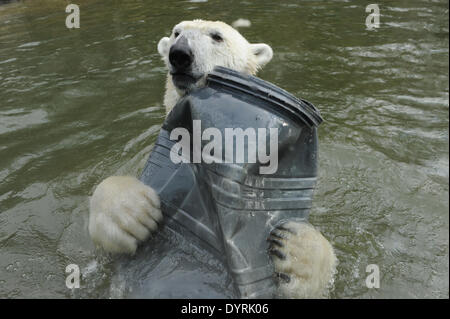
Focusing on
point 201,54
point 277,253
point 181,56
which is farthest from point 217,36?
point 277,253

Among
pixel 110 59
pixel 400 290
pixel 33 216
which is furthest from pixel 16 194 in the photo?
pixel 110 59

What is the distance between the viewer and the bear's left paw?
184 cm

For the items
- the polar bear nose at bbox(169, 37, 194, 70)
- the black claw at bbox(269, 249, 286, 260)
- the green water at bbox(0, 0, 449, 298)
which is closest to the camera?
the black claw at bbox(269, 249, 286, 260)

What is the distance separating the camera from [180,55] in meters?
2.48

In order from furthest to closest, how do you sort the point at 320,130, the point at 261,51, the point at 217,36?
the point at 320,130 → the point at 261,51 → the point at 217,36

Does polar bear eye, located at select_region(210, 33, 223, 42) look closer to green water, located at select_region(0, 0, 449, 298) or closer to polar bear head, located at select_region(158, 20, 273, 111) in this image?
polar bear head, located at select_region(158, 20, 273, 111)

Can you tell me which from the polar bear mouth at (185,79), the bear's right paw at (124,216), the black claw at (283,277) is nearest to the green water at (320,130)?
the bear's right paw at (124,216)

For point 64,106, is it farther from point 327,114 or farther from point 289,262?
point 289,262

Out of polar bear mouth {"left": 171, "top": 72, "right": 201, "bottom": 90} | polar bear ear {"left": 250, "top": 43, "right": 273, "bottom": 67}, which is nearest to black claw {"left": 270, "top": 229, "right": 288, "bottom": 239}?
polar bear mouth {"left": 171, "top": 72, "right": 201, "bottom": 90}

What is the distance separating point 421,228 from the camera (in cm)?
249

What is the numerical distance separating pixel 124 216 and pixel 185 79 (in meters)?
0.99

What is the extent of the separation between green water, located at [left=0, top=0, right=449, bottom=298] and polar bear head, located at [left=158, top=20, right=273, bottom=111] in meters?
1.05

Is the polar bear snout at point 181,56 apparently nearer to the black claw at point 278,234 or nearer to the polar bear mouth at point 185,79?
the polar bear mouth at point 185,79

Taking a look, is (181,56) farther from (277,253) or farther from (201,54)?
(277,253)
